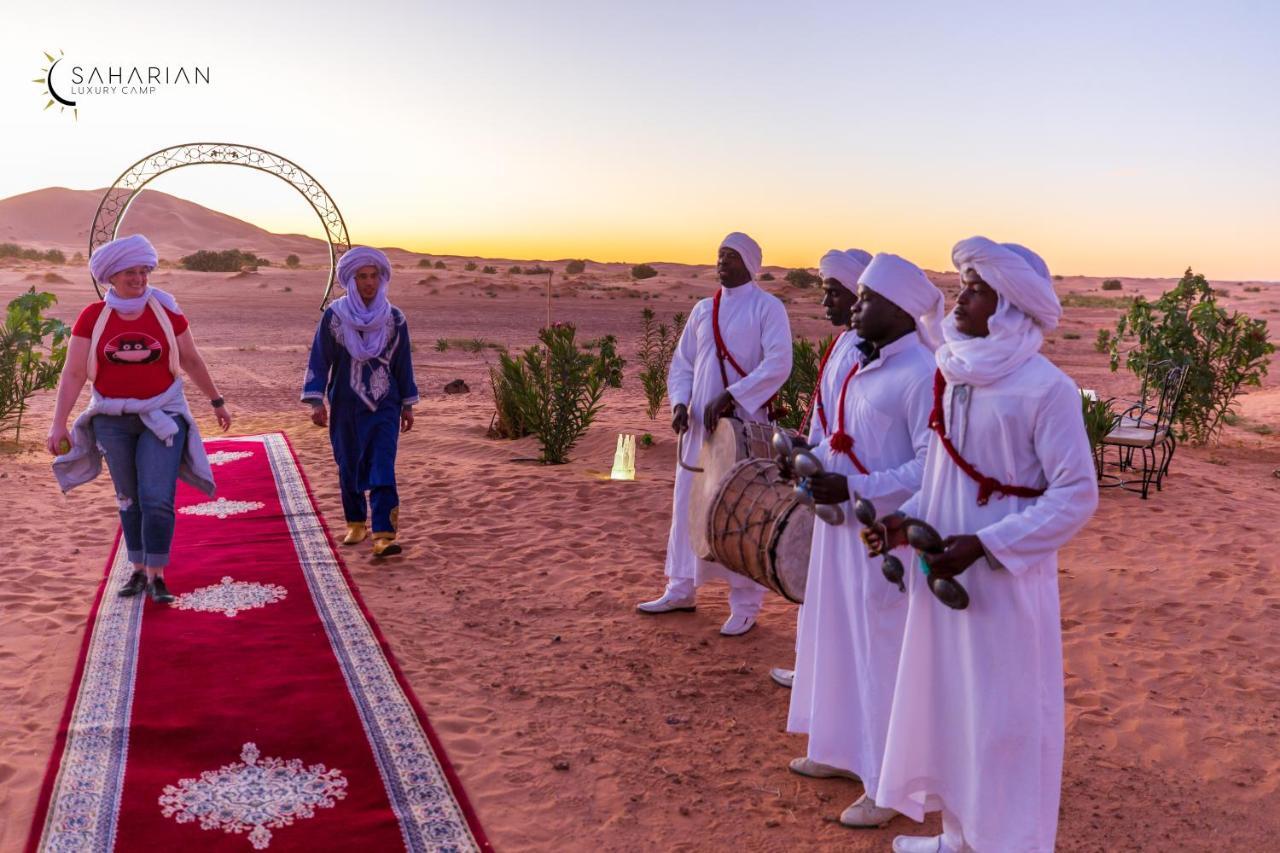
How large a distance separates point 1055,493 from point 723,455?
6.90 feet

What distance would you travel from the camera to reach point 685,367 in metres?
5.12

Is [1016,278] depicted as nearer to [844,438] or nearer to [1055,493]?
[1055,493]

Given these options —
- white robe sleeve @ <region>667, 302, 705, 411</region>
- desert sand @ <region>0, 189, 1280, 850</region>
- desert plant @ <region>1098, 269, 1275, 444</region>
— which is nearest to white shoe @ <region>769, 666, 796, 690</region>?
desert sand @ <region>0, 189, 1280, 850</region>

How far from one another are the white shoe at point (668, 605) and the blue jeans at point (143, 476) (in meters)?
2.54

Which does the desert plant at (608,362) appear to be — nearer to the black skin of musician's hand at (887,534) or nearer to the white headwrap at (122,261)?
the white headwrap at (122,261)

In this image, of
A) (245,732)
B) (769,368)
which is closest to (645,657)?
(769,368)

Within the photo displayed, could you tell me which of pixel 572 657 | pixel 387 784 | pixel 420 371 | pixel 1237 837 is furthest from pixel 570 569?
pixel 420 371

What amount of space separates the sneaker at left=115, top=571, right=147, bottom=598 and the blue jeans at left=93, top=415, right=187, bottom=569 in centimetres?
11

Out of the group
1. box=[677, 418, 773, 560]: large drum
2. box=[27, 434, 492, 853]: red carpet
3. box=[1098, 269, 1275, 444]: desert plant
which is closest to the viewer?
box=[27, 434, 492, 853]: red carpet

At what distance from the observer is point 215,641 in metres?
4.67

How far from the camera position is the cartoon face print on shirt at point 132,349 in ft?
16.1

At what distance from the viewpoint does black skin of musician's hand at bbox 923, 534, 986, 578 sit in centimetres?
251

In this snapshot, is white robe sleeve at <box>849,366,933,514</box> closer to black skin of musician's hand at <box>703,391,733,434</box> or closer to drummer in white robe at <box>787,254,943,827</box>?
drummer in white robe at <box>787,254,943,827</box>

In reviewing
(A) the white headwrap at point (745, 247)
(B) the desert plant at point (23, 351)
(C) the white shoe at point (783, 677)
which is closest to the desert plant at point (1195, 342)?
(A) the white headwrap at point (745, 247)
